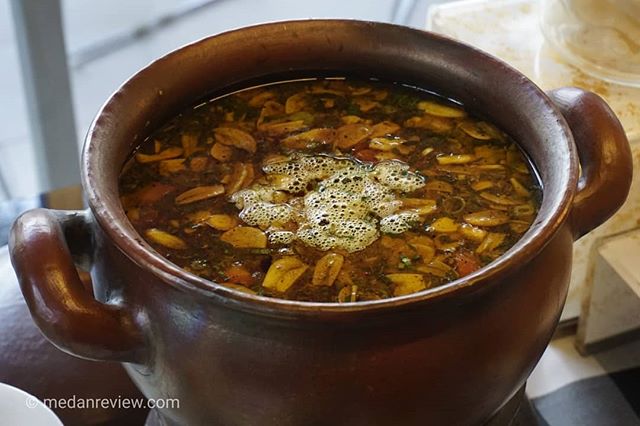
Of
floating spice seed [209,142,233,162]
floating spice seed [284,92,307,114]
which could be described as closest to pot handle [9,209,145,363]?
floating spice seed [209,142,233,162]

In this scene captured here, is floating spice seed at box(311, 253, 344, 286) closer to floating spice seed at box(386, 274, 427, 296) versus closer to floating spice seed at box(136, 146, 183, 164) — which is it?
floating spice seed at box(386, 274, 427, 296)

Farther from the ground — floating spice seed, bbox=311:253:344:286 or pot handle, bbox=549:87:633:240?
pot handle, bbox=549:87:633:240

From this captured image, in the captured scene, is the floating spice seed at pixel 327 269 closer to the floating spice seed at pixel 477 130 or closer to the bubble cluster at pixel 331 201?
the bubble cluster at pixel 331 201

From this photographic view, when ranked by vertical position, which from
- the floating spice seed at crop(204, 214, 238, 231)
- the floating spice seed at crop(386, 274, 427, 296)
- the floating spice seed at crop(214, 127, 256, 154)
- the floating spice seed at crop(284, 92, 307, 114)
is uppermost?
the floating spice seed at crop(284, 92, 307, 114)

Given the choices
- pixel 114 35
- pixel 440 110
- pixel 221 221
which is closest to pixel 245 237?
pixel 221 221

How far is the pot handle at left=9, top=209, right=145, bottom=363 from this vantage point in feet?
2.33

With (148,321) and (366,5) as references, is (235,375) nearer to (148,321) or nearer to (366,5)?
(148,321)

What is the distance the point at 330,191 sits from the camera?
87 cm

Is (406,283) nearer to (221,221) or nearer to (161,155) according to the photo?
(221,221)

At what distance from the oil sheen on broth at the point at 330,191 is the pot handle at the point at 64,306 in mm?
87

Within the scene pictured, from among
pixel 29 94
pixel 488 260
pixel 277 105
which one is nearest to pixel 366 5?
pixel 29 94

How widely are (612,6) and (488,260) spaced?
56cm

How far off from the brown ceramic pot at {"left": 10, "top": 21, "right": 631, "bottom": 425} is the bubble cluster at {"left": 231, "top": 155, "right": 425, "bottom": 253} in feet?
0.43

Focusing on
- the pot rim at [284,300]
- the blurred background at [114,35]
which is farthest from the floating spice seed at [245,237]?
the blurred background at [114,35]
